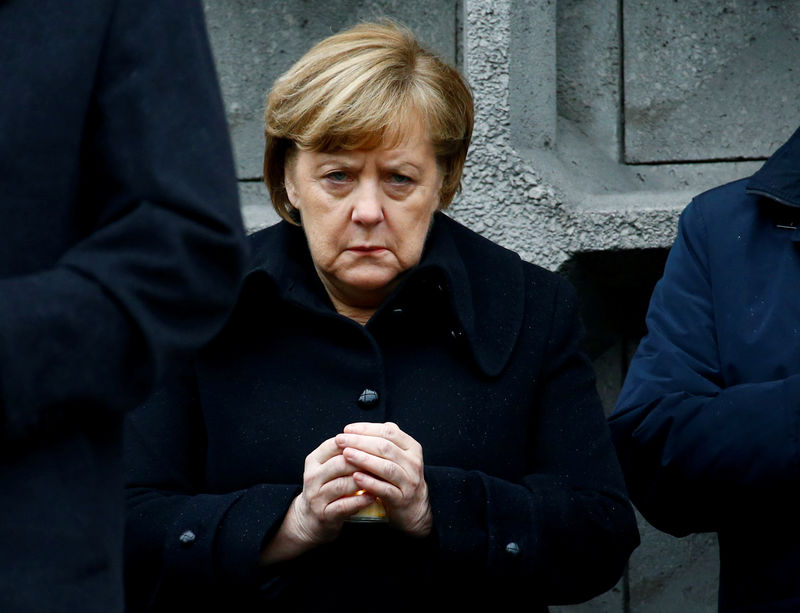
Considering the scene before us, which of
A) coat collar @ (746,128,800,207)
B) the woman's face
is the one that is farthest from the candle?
coat collar @ (746,128,800,207)

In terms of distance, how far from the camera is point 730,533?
242 cm

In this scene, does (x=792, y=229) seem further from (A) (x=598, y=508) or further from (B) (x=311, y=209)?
(B) (x=311, y=209)

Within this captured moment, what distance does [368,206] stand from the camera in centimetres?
238


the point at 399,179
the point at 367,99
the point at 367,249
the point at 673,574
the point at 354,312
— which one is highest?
the point at 367,99

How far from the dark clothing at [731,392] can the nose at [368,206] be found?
0.58 m

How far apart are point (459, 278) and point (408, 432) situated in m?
0.31

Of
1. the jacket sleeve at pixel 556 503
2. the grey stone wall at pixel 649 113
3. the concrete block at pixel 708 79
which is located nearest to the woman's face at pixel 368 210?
the jacket sleeve at pixel 556 503

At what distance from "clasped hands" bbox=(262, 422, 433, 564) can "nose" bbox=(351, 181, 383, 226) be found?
0.41 metres

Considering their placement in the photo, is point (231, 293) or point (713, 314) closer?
point (231, 293)

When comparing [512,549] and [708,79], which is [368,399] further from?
[708,79]

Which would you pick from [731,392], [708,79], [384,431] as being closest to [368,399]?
[384,431]

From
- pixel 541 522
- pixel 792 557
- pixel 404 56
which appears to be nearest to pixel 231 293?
pixel 541 522

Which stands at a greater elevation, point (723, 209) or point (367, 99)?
point (367, 99)

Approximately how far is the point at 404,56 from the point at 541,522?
2.99ft
